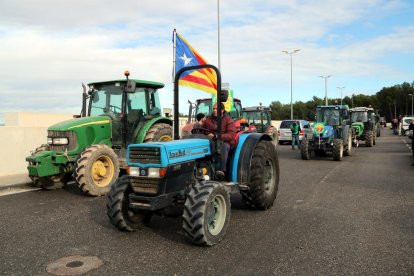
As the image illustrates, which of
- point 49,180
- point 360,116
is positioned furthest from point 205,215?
point 360,116

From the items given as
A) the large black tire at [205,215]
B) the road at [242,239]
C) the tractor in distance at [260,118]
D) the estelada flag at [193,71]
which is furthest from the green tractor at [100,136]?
the tractor in distance at [260,118]

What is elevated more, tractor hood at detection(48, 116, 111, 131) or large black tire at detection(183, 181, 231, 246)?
tractor hood at detection(48, 116, 111, 131)

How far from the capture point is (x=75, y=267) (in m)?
4.32

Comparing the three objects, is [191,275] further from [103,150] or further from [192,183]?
[103,150]

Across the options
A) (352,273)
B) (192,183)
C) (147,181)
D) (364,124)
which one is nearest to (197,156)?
(192,183)

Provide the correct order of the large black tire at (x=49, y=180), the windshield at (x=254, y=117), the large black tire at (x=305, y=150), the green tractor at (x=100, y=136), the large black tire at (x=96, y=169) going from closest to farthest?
the large black tire at (x=96, y=169) → the green tractor at (x=100, y=136) → the large black tire at (x=49, y=180) → the large black tire at (x=305, y=150) → the windshield at (x=254, y=117)

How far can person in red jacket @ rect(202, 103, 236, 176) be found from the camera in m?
5.98

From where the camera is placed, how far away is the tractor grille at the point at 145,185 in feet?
16.4

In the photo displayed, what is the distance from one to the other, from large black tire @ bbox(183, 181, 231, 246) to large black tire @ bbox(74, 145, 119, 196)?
12.5ft

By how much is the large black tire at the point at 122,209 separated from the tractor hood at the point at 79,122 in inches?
159

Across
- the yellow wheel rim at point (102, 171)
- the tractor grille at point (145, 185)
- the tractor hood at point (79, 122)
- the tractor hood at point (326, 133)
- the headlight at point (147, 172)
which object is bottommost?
the yellow wheel rim at point (102, 171)

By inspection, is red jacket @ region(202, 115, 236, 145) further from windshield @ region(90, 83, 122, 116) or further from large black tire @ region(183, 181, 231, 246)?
windshield @ region(90, 83, 122, 116)

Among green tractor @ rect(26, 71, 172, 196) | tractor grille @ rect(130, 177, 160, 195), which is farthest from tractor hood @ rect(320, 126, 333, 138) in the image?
tractor grille @ rect(130, 177, 160, 195)

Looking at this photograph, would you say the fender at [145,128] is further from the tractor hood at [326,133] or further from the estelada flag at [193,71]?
the tractor hood at [326,133]
